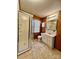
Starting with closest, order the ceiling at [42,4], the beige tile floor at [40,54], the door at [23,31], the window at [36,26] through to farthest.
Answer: the beige tile floor at [40,54]
the ceiling at [42,4]
the door at [23,31]
the window at [36,26]

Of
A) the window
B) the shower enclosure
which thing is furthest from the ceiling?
the window

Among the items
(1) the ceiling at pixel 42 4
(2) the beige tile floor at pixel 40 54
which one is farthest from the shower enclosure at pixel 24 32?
(1) the ceiling at pixel 42 4

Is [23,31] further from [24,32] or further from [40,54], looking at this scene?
[40,54]

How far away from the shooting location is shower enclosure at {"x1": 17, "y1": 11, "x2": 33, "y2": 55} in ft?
10.7

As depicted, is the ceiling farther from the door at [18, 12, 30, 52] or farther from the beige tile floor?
the beige tile floor

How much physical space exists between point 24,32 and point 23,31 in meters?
0.08

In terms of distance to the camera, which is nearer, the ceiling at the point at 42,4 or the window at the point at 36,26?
the ceiling at the point at 42,4

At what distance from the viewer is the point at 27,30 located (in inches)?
144

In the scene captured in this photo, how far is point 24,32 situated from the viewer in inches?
138

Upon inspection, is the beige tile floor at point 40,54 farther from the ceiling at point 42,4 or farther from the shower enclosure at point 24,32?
the ceiling at point 42,4

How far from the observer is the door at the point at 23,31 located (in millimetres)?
3301

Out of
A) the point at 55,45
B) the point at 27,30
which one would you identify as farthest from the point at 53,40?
the point at 27,30
